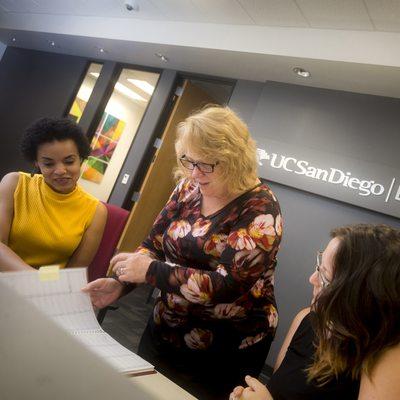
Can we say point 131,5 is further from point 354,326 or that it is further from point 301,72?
point 354,326

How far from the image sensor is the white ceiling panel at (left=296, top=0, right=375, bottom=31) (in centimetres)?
290

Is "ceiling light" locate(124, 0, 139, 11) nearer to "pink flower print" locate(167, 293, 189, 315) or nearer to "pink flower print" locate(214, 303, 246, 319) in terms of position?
"pink flower print" locate(167, 293, 189, 315)

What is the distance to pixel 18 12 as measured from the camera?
244 inches

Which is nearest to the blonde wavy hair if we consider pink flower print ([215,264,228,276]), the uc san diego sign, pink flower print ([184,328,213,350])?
pink flower print ([215,264,228,276])

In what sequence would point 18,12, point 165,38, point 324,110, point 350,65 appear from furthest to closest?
point 18,12 < point 165,38 < point 324,110 < point 350,65

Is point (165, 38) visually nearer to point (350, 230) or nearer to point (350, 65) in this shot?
point (350, 65)

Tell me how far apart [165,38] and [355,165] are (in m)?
2.63

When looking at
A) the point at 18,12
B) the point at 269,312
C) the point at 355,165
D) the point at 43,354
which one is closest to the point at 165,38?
the point at 355,165

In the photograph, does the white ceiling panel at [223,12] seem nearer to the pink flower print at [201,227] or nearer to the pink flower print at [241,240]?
the pink flower print at [201,227]

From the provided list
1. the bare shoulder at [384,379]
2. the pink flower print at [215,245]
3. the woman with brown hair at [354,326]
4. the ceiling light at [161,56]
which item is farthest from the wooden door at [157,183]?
the bare shoulder at [384,379]

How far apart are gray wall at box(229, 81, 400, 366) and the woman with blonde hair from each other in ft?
7.66

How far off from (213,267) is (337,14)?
271 centimetres

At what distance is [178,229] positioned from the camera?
4.73ft

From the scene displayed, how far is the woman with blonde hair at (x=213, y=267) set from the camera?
49.2 inches
